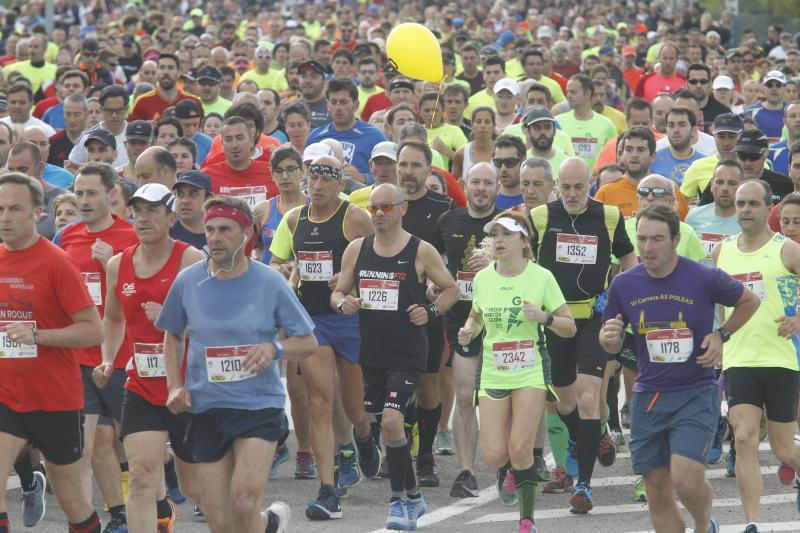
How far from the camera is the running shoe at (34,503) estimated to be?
361 inches

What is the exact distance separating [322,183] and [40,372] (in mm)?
2732

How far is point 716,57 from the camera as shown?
24938 millimetres

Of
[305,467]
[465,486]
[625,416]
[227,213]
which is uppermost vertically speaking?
[227,213]

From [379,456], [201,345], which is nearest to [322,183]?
[379,456]

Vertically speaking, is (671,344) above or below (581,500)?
above

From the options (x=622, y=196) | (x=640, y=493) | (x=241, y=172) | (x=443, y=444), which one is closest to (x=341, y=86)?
(x=241, y=172)

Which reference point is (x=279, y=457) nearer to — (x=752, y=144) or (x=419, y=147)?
(x=419, y=147)

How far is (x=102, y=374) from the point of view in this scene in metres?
8.50

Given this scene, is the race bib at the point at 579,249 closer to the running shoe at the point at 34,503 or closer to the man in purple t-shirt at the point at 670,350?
the man in purple t-shirt at the point at 670,350

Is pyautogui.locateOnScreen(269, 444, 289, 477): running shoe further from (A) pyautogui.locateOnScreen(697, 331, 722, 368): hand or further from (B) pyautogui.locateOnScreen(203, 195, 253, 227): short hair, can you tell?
(A) pyautogui.locateOnScreen(697, 331, 722, 368): hand

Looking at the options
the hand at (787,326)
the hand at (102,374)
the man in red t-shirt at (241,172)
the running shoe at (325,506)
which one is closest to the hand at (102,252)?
the hand at (102,374)

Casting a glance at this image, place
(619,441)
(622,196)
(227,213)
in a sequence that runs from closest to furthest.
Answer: (227,213) < (619,441) < (622,196)

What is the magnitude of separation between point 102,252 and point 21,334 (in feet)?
4.94

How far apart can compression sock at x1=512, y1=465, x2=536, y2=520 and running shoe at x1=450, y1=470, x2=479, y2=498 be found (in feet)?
4.18
